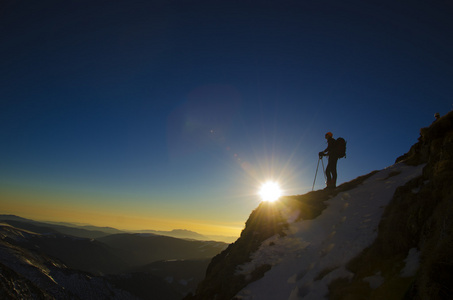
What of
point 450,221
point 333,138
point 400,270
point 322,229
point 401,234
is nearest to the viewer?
point 450,221

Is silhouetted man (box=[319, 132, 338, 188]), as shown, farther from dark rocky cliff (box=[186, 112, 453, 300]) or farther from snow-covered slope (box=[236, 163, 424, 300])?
dark rocky cliff (box=[186, 112, 453, 300])

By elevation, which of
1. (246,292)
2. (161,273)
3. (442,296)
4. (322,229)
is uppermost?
(322,229)

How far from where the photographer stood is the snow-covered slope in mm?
10648

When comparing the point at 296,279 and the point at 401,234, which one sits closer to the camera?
the point at 401,234

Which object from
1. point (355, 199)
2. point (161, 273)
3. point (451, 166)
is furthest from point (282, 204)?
point (161, 273)

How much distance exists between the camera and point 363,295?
7.64 m

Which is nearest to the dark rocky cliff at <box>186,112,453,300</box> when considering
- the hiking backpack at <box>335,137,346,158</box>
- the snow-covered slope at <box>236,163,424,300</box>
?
the snow-covered slope at <box>236,163,424,300</box>

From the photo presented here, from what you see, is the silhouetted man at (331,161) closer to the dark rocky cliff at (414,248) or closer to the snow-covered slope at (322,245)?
the snow-covered slope at (322,245)

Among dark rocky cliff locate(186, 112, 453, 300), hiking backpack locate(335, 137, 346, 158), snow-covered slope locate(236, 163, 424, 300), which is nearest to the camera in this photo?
dark rocky cliff locate(186, 112, 453, 300)

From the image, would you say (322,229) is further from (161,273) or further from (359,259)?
(161,273)

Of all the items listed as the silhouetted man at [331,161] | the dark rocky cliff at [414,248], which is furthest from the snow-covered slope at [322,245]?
the silhouetted man at [331,161]

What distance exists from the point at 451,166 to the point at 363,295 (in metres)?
6.47

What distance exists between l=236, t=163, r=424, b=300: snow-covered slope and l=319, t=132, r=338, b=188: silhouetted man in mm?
3487

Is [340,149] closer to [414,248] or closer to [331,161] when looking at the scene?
[331,161]
